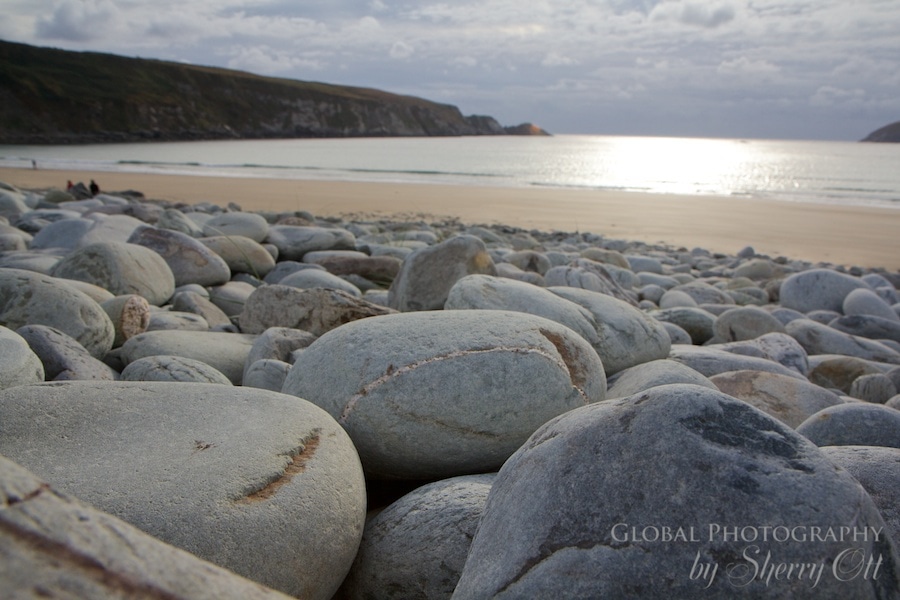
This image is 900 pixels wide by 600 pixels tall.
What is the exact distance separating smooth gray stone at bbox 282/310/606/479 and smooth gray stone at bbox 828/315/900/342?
3866 millimetres

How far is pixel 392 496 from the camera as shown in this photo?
7.51 feet

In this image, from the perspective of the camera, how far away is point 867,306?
562 cm

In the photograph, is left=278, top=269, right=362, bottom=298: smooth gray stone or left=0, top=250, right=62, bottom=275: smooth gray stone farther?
left=278, top=269, right=362, bottom=298: smooth gray stone

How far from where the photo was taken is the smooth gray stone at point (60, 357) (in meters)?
2.57

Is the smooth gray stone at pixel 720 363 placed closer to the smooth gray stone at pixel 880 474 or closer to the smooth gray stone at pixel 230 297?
the smooth gray stone at pixel 880 474

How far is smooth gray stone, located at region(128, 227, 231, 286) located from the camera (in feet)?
16.1

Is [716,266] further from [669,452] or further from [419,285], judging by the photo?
[669,452]

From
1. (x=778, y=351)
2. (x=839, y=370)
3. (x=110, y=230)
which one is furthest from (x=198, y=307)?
(x=839, y=370)

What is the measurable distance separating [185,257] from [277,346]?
7.47 feet

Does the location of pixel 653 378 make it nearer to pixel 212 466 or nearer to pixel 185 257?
pixel 212 466

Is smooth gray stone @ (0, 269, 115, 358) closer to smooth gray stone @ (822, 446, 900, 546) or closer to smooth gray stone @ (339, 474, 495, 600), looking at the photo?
smooth gray stone @ (339, 474, 495, 600)

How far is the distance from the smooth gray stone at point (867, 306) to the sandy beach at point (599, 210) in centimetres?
445

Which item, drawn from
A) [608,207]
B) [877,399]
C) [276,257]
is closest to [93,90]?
[608,207]

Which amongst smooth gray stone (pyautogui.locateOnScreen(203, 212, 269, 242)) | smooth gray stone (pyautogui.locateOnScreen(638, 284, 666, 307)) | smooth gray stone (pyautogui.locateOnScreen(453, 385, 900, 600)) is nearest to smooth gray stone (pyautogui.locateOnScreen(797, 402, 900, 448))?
smooth gray stone (pyautogui.locateOnScreen(453, 385, 900, 600))
